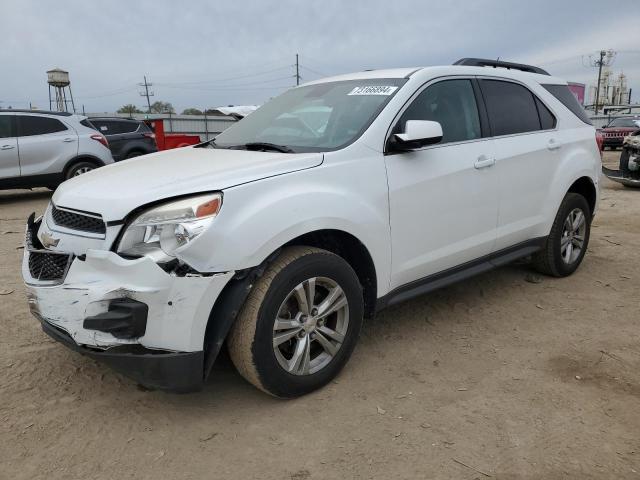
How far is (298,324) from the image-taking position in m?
2.63

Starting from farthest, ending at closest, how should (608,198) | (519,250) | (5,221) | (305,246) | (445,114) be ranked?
(608,198)
(5,221)
(519,250)
(445,114)
(305,246)

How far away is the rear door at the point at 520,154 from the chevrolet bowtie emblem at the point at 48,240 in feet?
9.22

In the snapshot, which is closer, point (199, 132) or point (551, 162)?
point (551, 162)

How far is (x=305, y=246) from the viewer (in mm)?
2711

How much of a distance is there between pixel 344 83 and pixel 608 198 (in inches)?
317

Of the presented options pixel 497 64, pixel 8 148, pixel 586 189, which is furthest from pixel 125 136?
pixel 586 189

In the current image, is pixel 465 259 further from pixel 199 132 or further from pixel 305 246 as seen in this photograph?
pixel 199 132

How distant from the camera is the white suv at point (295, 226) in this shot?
7.48ft

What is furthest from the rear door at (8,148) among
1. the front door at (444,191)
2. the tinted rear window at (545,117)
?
the tinted rear window at (545,117)

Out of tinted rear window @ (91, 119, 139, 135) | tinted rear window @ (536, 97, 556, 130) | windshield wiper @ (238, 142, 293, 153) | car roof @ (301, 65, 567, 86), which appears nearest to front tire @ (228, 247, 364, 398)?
windshield wiper @ (238, 142, 293, 153)

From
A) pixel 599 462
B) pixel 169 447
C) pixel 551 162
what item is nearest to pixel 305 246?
pixel 169 447

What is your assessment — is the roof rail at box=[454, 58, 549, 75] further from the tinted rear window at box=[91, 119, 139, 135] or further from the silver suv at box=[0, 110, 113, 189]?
the tinted rear window at box=[91, 119, 139, 135]

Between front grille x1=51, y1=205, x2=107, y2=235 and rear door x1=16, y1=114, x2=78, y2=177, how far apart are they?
7600mm

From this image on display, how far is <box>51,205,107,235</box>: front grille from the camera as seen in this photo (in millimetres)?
2406
